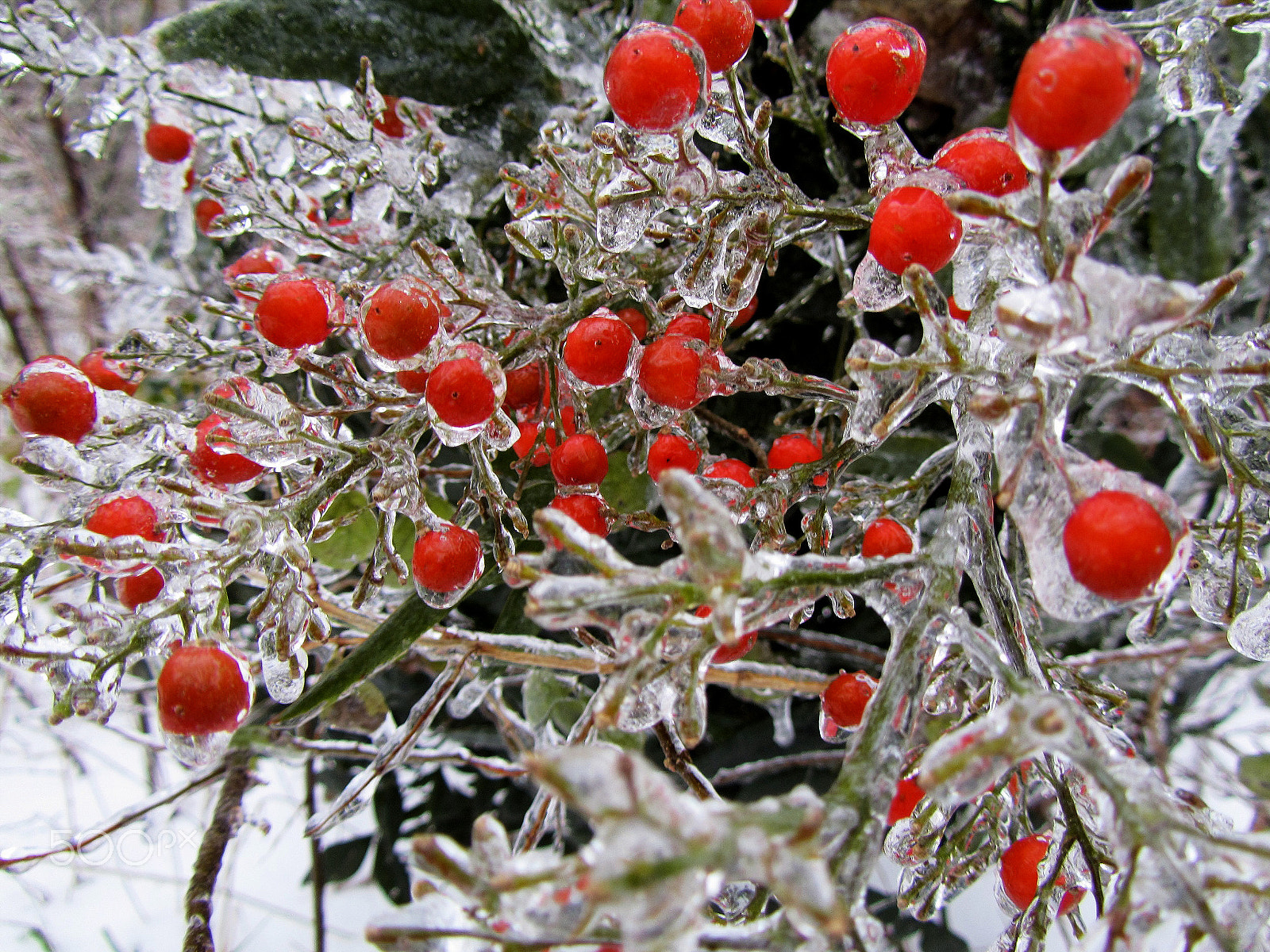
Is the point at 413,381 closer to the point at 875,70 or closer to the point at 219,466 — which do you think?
the point at 219,466

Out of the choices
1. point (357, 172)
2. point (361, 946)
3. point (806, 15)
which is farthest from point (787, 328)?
point (361, 946)

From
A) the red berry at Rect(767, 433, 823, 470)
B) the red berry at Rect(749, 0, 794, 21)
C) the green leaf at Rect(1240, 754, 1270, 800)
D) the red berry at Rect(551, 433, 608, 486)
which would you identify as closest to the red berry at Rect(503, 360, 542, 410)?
the red berry at Rect(551, 433, 608, 486)

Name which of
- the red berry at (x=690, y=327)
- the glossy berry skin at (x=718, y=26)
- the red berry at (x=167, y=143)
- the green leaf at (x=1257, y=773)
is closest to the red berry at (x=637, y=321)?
the red berry at (x=690, y=327)

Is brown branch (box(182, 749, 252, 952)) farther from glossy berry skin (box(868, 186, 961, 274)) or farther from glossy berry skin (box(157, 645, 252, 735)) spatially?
glossy berry skin (box(868, 186, 961, 274))

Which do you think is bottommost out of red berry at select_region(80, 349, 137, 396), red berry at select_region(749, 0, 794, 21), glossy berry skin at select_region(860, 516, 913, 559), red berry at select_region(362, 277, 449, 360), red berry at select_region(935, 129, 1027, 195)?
glossy berry skin at select_region(860, 516, 913, 559)

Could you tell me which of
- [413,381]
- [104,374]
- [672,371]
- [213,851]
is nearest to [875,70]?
[672,371]

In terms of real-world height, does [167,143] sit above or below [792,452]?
above
